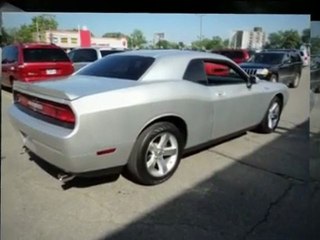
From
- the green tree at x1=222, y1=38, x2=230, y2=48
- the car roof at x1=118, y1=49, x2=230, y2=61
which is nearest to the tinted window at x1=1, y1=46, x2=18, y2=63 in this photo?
the car roof at x1=118, y1=49, x2=230, y2=61

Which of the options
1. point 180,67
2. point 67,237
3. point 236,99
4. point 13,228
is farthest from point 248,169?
point 13,228

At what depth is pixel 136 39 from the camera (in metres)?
2.16

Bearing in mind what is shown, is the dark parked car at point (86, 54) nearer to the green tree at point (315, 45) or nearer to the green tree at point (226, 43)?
the green tree at point (226, 43)

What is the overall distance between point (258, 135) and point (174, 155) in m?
0.83

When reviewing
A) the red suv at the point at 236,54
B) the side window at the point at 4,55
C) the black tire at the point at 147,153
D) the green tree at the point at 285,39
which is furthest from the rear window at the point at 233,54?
the side window at the point at 4,55

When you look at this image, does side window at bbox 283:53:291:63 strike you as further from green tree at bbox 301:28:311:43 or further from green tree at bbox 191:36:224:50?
green tree at bbox 191:36:224:50

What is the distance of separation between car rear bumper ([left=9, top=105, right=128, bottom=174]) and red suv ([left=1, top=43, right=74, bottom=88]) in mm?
278

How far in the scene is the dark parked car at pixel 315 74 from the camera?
1.96m

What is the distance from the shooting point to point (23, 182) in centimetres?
257

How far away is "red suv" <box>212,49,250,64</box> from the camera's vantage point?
2381mm

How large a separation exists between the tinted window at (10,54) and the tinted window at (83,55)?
332mm

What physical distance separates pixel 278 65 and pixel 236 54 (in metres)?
0.29

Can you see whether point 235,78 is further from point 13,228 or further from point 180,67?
point 13,228

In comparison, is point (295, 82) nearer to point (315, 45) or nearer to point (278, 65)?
point (278, 65)
